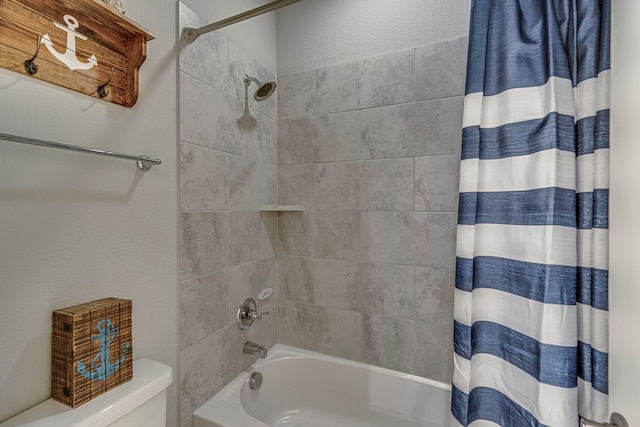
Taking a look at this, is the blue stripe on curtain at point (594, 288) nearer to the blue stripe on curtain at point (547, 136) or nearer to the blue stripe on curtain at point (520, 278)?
the blue stripe on curtain at point (520, 278)

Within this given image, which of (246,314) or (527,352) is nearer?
(527,352)

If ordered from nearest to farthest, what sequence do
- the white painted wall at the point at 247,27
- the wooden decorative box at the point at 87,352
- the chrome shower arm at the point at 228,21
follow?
the wooden decorative box at the point at 87,352, the chrome shower arm at the point at 228,21, the white painted wall at the point at 247,27

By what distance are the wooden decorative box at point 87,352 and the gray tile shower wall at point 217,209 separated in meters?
0.36

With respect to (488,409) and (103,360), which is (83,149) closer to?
(103,360)

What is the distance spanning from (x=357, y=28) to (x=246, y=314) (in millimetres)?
1712

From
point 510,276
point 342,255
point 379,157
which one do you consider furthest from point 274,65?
point 510,276

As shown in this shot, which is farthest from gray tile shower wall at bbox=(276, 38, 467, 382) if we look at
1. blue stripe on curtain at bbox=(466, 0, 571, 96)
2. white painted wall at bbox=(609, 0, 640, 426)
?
white painted wall at bbox=(609, 0, 640, 426)

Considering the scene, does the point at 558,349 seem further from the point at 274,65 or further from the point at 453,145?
the point at 274,65

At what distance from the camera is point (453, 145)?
1.49 m

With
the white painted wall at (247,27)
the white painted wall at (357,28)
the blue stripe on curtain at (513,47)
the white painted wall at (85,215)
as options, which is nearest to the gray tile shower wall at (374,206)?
the white painted wall at (357,28)

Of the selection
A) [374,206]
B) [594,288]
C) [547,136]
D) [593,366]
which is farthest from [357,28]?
[593,366]

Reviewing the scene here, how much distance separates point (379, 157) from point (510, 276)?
36.6 inches

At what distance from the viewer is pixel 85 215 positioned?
34.6 inches

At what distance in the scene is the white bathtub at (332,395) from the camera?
5.04ft
